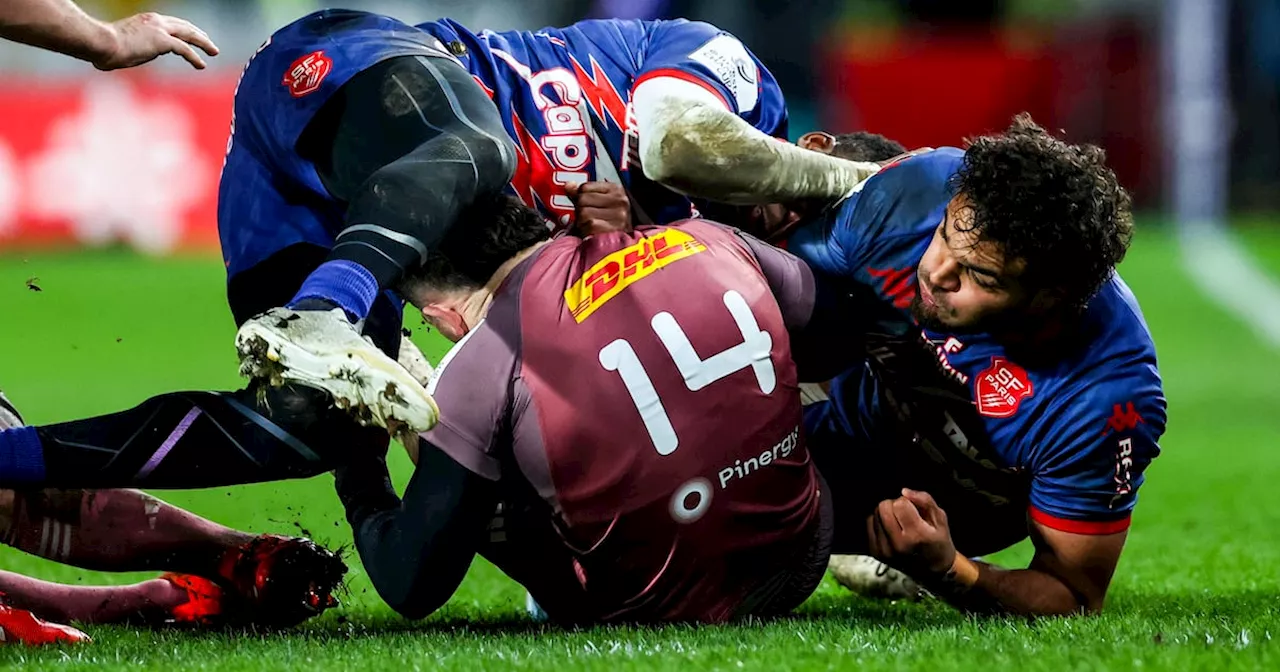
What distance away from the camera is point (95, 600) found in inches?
189

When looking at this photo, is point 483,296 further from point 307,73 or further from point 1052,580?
point 1052,580

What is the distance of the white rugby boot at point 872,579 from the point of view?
533cm

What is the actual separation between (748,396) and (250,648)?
1303 millimetres

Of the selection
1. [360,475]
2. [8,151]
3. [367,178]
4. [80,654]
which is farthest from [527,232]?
[8,151]

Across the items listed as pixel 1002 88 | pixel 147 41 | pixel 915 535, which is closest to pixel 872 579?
pixel 915 535

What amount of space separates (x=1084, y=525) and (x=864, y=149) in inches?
57.2

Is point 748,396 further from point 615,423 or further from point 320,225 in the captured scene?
point 320,225

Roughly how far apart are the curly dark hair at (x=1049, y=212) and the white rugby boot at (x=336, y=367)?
1499 mm

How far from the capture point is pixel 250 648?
13.6ft

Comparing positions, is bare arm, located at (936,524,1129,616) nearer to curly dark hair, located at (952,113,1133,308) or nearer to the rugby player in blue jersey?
the rugby player in blue jersey

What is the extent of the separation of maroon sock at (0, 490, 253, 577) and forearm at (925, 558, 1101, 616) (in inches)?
76.7


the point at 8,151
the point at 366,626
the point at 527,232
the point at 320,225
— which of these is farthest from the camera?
the point at 8,151

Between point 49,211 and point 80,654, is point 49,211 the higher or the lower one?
the lower one

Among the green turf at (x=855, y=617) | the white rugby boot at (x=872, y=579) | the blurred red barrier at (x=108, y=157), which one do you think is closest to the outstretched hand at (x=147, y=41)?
the green turf at (x=855, y=617)
